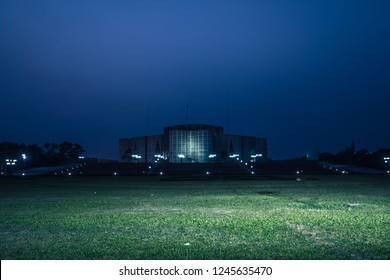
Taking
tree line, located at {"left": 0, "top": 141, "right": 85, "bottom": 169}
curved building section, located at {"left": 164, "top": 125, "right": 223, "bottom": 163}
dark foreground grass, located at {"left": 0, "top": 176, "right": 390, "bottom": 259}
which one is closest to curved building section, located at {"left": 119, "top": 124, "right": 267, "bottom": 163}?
curved building section, located at {"left": 164, "top": 125, "right": 223, "bottom": 163}

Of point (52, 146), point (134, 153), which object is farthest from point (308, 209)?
point (134, 153)

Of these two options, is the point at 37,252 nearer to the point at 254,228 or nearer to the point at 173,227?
the point at 173,227

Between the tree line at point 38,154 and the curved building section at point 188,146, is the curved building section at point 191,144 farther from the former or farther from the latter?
the tree line at point 38,154

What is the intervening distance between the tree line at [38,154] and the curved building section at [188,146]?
72.7ft

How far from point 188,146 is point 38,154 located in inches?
1568

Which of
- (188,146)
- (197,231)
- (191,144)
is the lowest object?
(197,231)

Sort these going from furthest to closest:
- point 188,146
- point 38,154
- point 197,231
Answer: point 188,146
point 38,154
point 197,231

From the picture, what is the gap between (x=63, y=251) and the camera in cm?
914

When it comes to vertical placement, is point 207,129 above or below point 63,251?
above

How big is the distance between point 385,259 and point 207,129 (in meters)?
111

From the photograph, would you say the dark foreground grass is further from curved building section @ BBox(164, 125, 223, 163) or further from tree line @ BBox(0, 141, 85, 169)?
curved building section @ BBox(164, 125, 223, 163)

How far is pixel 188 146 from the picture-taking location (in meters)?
119

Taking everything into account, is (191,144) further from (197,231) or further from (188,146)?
(197,231)

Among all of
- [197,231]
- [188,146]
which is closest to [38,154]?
[188,146]
